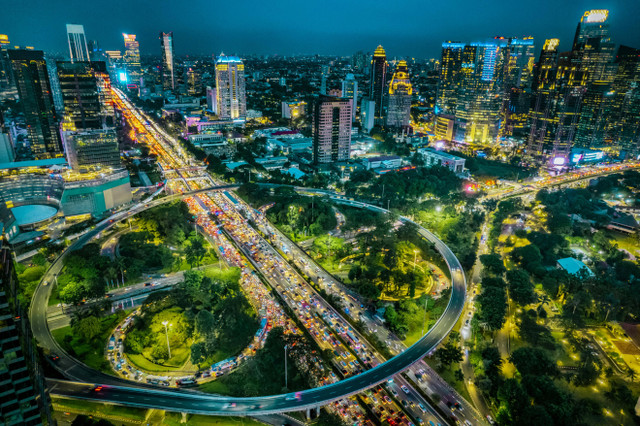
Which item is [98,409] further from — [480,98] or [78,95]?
[480,98]

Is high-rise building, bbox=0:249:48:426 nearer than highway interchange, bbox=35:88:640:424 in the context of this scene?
Yes

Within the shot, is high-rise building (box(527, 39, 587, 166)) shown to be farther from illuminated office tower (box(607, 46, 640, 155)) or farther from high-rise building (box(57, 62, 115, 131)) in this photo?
high-rise building (box(57, 62, 115, 131))

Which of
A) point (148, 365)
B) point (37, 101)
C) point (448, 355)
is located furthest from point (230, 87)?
point (448, 355)

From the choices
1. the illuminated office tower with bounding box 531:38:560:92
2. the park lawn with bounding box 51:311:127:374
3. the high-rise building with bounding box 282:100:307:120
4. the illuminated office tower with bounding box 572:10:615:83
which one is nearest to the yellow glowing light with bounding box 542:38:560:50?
the illuminated office tower with bounding box 531:38:560:92

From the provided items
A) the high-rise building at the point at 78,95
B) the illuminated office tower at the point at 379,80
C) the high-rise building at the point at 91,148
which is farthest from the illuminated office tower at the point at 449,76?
the high-rise building at the point at 78,95

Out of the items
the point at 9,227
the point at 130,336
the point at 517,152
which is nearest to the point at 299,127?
the point at 517,152
